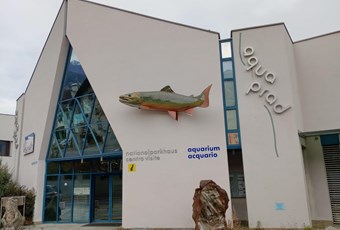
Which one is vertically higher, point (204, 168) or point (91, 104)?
point (91, 104)

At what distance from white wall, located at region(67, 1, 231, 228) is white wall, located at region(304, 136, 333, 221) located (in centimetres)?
387

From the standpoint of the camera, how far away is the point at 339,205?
11430 millimetres

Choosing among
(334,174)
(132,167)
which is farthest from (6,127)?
(334,174)

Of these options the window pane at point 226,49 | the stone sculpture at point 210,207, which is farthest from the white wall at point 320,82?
the stone sculpture at point 210,207

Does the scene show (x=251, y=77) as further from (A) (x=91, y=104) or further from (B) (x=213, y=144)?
(A) (x=91, y=104)

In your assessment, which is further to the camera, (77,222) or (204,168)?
(77,222)

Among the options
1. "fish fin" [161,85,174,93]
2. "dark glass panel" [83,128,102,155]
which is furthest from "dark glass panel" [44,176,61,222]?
"fish fin" [161,85,174,93]

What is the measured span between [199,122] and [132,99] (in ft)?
9.14

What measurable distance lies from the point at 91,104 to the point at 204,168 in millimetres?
6364

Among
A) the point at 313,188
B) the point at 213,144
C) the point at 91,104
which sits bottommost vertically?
the point at 313,188

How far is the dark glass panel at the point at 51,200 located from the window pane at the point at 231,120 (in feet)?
31.1

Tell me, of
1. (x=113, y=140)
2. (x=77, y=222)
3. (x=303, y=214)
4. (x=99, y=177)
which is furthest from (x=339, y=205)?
(x=77, y=222)

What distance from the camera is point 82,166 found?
49.2ft

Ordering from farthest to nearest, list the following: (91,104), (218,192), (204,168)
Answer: (91,104) < (204,168) < (218,192)
